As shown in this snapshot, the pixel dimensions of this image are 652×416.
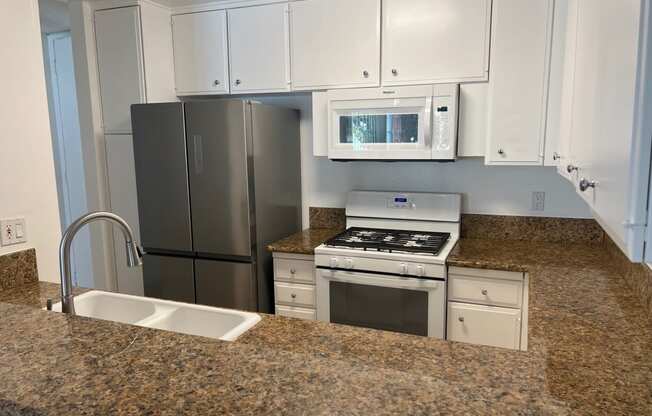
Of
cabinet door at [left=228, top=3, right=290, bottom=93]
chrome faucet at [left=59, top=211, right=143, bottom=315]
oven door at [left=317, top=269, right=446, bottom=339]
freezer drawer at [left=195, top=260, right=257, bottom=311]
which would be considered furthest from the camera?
cabinet door at [left=228, top=3, right=290, bottom=93]

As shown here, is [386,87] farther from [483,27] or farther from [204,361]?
[204,361]

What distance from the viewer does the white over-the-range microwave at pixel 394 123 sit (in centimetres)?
238

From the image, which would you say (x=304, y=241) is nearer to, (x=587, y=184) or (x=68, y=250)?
(x=68, y=250)

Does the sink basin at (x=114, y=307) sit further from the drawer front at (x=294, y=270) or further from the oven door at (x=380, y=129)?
the oven door at (x=380, y=129)

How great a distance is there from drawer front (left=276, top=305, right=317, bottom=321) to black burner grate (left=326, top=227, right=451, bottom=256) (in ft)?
1.45

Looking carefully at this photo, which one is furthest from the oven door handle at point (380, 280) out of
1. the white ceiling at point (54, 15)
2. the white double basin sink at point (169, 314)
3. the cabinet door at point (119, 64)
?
the white ceiling at point (54, 15)

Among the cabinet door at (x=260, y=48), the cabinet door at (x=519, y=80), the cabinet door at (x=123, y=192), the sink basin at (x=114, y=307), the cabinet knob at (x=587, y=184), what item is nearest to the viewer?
the cabinet knob at (x=587, y=184)

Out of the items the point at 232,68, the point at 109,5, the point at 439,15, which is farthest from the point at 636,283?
the point at 109,5

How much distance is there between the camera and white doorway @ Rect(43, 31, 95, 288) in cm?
364

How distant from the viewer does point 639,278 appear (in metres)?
1.65

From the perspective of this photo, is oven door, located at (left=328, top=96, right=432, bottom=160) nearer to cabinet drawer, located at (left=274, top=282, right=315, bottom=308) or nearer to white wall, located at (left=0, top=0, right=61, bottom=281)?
cabinet drawer, located at (left=274, top=282, right=315, bottom=308)

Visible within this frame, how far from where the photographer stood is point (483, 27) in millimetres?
2336

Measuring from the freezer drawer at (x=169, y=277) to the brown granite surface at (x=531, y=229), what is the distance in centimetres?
175

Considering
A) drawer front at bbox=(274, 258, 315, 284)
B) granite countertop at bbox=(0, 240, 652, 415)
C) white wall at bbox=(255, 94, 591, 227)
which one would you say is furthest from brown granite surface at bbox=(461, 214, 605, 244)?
granite countertop at bbox=(0, 240, 652, 415)
